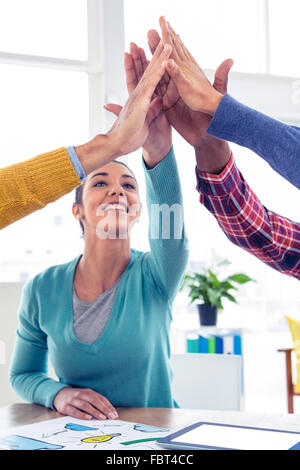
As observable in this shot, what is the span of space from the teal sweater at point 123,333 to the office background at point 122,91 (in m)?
1.77

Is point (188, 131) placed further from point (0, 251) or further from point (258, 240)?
point (0, 251)

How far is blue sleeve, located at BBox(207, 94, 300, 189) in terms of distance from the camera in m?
0.97

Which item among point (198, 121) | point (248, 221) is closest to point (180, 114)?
point (198, 121)

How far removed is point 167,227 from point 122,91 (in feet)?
7.12

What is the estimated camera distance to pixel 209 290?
10.4 feet

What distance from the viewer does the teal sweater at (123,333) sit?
1.29 m

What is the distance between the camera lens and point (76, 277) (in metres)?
1.48

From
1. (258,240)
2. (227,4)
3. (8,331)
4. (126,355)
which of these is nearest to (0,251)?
(8,331)

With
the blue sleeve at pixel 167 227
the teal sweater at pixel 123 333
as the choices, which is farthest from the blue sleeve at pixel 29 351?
the blue sleeve at pixel 167 227

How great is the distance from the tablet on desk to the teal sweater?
38 centimetres

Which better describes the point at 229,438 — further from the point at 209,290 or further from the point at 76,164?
the point at 209,290

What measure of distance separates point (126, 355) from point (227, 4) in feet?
11.1

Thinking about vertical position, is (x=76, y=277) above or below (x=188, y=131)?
below

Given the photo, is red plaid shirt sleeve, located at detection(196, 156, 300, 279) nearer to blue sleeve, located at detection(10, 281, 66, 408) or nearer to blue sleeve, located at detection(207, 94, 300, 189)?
blue sleeve, located at detection(207, 94, 300, 189)
